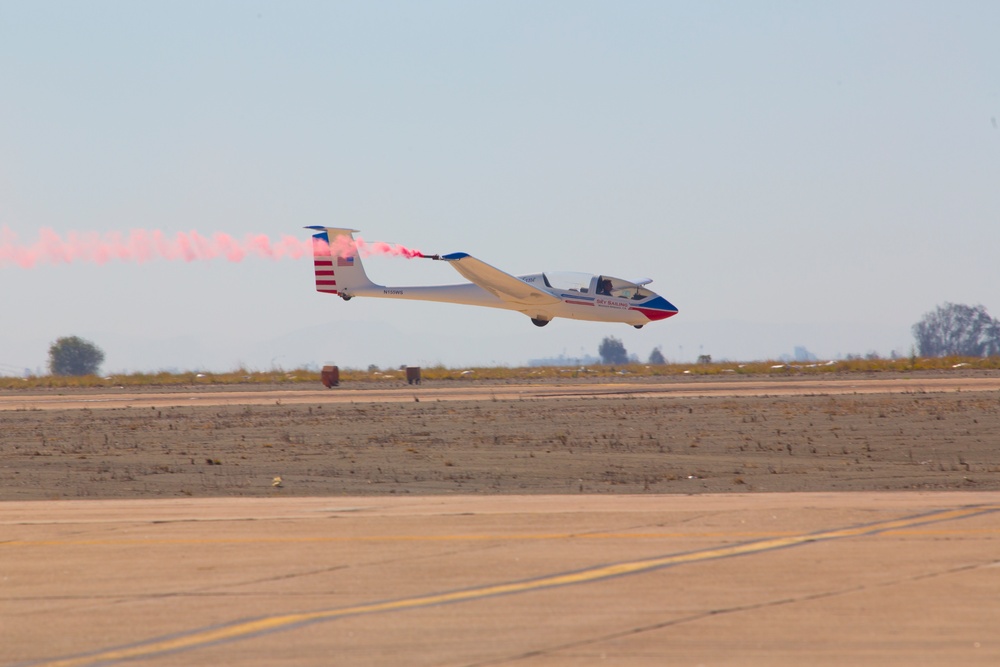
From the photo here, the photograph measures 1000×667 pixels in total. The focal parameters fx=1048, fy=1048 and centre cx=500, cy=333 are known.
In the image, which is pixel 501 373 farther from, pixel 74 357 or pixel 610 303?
pixel 74 357

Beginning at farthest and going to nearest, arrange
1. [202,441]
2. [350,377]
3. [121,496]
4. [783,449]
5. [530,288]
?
[350,377] → [530,288] → [202,441] → [783,449] → [121,496]

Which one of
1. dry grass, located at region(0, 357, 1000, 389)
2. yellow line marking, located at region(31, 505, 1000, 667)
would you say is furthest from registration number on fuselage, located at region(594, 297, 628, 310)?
yellow line marking, located at region(31, 505, 1000, 667)

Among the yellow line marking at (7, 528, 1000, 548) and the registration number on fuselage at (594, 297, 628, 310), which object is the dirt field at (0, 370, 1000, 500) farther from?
the registration number on fuselage at (594, 297, 628, 310)

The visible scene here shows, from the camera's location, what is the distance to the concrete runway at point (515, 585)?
6734 millimetres

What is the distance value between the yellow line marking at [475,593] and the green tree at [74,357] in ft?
386

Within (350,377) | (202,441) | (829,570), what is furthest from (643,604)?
(350,377)

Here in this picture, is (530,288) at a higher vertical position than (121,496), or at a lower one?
higher

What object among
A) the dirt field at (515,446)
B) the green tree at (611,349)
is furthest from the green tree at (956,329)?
the dirt field at (515,446)

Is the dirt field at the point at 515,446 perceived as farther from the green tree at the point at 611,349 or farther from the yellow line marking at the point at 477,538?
the green tree at the point at 611,349

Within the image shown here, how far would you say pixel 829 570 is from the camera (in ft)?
28.5

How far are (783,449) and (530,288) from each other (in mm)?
25989

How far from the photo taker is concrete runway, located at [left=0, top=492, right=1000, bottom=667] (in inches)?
265

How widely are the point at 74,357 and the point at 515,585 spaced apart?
399 feet

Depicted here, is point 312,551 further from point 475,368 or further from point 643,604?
point 475,368
